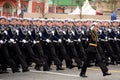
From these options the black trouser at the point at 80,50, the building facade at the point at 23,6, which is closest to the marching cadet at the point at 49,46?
the black trouser at the point at 80,50

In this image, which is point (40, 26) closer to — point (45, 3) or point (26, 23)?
point (26, 23)

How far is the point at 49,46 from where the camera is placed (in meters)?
18.5

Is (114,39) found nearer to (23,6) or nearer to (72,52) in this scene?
(72,52)

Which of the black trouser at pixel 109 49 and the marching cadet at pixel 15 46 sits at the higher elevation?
the marching cadet at pixel 15 46

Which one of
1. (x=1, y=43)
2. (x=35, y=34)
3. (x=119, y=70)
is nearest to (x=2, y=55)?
(x=1, y=43)

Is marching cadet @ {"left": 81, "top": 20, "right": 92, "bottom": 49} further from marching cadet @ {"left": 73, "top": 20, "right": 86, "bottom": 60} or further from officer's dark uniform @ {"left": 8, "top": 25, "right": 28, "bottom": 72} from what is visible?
officer's dark uniform @ {"left": 8, "top": 25, "right": 28, "bottom": 72}

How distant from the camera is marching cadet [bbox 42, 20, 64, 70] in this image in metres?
18.4

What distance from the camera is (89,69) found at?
19.1 meters

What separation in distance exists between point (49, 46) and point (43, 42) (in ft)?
0.97

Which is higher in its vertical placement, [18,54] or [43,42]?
[43,42]

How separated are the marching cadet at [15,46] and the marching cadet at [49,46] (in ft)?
4.08

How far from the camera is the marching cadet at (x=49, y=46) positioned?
1844 centimetres

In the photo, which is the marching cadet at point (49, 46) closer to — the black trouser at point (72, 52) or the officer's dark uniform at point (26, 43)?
the officer's dark uniform at point (26, 43)

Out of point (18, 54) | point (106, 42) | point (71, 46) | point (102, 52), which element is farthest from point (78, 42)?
point (18, 54)
